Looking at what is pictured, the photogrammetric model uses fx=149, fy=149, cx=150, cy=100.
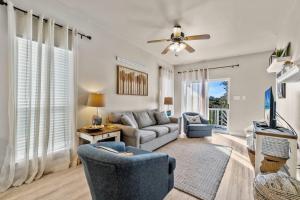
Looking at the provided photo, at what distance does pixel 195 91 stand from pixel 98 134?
4195mm

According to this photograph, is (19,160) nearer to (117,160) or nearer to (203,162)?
(117,160)

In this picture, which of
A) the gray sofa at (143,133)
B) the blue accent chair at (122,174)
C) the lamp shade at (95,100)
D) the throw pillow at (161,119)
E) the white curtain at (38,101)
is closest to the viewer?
the blue accent chair at (122,174)

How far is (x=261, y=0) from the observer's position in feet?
7.53

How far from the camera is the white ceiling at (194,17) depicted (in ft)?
7.95

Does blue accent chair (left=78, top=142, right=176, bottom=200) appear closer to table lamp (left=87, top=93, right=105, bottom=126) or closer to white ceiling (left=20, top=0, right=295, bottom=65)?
table lamp (left=87, top=93, right=105, bottom=126)

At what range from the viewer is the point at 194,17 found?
276 cm

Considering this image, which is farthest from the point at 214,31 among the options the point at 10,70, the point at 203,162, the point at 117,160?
the point at 10,70

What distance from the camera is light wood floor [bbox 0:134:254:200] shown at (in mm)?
1836

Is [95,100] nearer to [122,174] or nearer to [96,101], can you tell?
[96,101]

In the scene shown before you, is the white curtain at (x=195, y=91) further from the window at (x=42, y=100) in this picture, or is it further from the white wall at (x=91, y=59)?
the window at (x=42, y=100)

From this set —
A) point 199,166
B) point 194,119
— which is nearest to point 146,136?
point 199,166

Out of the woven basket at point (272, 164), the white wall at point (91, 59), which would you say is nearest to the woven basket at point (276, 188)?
the woven basket at point (272, 164)

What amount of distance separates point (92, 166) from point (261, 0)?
3213 mm

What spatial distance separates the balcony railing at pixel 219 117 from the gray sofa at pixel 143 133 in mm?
2102
